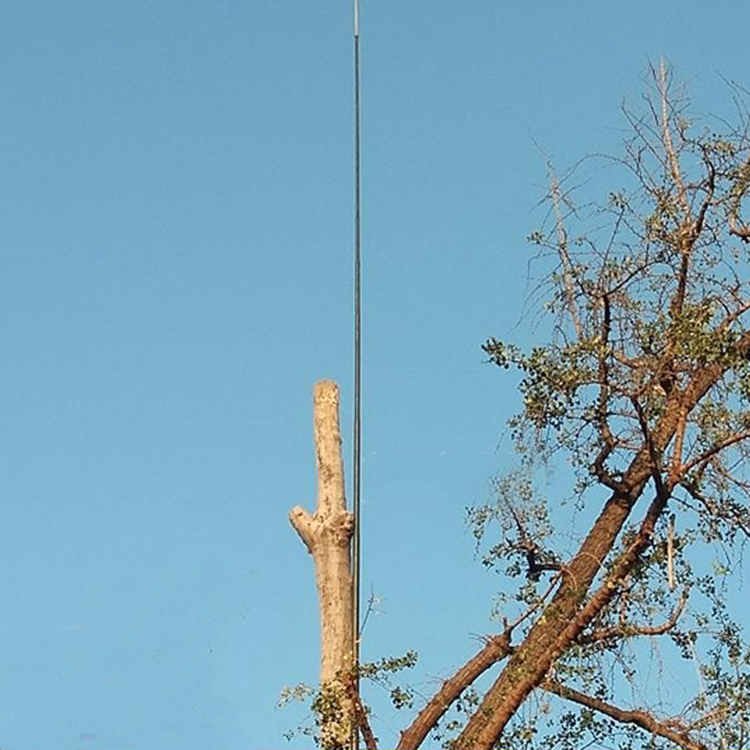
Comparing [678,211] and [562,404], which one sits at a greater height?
[678,211]

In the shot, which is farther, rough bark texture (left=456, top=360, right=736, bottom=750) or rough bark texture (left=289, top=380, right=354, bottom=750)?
rough bark texture (left=456, top=360, right=736, bottom=750)

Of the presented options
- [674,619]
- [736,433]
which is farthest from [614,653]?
[736,433]

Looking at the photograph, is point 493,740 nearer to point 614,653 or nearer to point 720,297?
point 614,653

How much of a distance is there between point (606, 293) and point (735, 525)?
1.16 meters

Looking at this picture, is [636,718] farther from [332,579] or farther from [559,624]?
[332,579]

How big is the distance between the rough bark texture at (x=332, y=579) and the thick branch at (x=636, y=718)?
0.89 meters

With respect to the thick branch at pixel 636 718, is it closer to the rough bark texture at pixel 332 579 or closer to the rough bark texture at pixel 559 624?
the rough bark texture at pixel 559 624

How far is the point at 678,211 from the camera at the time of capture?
8.78 metres

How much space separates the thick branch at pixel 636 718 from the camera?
8375mm

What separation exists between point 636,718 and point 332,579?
1450mm

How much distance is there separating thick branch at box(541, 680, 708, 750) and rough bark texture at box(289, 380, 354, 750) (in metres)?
0.89

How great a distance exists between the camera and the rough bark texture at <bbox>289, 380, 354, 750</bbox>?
821cm

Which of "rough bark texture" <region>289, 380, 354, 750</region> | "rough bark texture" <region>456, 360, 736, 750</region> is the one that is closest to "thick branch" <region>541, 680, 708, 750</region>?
"rough bark texture" <region>456, 360, 736, 750</region>

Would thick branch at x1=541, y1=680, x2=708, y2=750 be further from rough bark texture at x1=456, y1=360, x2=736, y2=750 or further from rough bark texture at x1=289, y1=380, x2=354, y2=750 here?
rough bark texture at x1=289, y1=380, x2=354, y2=750
